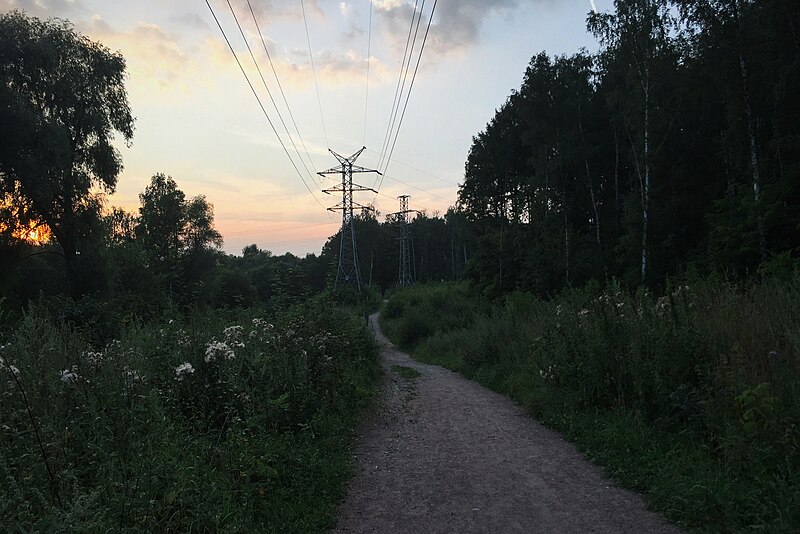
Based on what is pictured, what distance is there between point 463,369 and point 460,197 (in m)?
37.9

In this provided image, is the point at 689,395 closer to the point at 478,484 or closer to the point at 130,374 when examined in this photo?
the point at 478,484

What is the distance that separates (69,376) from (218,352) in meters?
1.57

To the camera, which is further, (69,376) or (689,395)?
(689,395)

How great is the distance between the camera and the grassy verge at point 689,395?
4203mm

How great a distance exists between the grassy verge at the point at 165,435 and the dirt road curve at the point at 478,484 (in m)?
0.48

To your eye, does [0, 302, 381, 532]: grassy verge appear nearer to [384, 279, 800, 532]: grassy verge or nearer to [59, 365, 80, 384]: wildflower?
[59, 365, 80, 384]: wildflower

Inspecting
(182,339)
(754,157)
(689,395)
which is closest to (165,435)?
(182,339)

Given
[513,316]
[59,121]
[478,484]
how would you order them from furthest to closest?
[59,121]
[513,316]
[478,484]

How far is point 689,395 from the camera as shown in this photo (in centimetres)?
575

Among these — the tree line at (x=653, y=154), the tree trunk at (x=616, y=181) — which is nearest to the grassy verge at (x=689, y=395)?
the tree line at (x=653, y=154)

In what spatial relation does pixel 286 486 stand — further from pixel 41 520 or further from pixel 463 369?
pixel 463 369

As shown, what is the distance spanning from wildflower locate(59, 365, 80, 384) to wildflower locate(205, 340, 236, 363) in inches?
51.0

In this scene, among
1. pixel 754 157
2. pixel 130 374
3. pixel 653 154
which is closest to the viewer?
pixel 130 374

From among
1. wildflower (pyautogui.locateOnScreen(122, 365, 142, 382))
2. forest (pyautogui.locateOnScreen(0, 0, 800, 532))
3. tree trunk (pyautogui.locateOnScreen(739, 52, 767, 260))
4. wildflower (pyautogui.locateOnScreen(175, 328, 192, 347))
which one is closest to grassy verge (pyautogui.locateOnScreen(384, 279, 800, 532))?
forest (pyautogui.locateOnScreen(0, 0, 800, 532))
